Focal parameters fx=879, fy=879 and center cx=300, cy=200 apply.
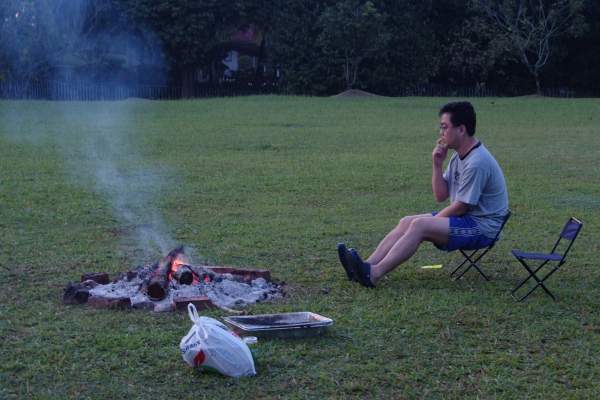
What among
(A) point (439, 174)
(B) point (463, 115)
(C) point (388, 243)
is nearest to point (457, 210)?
(A) point (439, 174)

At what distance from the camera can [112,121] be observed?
23.7 metres

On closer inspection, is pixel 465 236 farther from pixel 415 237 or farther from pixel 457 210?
pixel 415 237

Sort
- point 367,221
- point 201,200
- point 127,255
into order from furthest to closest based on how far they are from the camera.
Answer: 1. point 201,200
2. point 367,221
3. point 127,255

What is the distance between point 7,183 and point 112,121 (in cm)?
1125

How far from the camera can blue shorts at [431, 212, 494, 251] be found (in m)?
6.87

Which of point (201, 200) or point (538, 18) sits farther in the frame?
point (538, 18)

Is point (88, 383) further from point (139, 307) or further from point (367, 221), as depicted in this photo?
point (367, 221)

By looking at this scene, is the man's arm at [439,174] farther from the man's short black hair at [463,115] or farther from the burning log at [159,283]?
the burning log at [159,283]

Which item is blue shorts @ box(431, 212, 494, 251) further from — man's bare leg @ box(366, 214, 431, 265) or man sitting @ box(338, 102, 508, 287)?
man's bare leg @ box(366, 214, 431, 265)

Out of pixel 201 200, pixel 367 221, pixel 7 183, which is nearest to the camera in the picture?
pixel 367 221

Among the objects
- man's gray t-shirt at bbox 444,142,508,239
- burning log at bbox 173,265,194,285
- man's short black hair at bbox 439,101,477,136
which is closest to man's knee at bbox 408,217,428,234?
man's gray t-shirt at bbox 444,142,508,239

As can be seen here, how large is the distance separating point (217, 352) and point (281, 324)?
0.87 metres

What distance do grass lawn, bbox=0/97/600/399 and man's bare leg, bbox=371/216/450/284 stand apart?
0.70ft

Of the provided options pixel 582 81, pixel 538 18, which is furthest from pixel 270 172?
pixel 582 81
